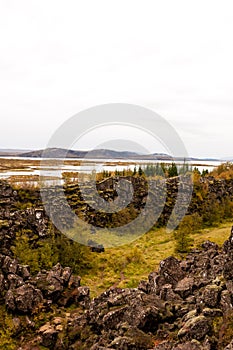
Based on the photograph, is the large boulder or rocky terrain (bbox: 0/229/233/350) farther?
the large boulder

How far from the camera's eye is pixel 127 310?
2189cm

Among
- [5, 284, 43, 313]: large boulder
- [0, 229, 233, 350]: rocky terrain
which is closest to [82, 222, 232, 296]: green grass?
[0, 229, 233, 350]: rocky terrain

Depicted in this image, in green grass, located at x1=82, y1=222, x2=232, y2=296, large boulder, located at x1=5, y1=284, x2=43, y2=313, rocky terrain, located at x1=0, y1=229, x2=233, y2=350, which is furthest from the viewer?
green grass, located at x1=82, y1=222, x2=232, y2=296

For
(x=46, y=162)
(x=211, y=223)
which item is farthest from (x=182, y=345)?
(x=46, y=162)

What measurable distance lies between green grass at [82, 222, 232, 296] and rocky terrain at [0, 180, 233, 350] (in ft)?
18.9

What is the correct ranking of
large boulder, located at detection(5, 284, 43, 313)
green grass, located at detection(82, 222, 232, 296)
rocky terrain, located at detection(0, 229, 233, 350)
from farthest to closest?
green grass, located at detection(82, 222, 232, 296)
large boulder, located at detection(5, 284, 43, 313)
rocky terrain, located at detection(0, 229, 233, 350)

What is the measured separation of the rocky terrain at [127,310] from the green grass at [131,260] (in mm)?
5755

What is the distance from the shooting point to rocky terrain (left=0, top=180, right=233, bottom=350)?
741 inches

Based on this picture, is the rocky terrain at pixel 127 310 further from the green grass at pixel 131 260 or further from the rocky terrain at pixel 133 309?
the green grass at pixel 131 260

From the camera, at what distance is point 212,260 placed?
27625 millimetres

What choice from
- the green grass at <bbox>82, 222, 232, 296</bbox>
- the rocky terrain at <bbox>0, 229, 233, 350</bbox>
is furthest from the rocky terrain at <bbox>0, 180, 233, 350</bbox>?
the green grass at <bbox>82, 222, 232, 296</bbox>

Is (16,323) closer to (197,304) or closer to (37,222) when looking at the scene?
(197,304)

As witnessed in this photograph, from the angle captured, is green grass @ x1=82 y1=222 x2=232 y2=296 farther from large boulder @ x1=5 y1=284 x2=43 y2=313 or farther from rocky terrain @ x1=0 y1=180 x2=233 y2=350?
large boulder @ x1=5 y1=284 x2=43 y2=313

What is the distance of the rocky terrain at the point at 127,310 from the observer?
18812 mm
